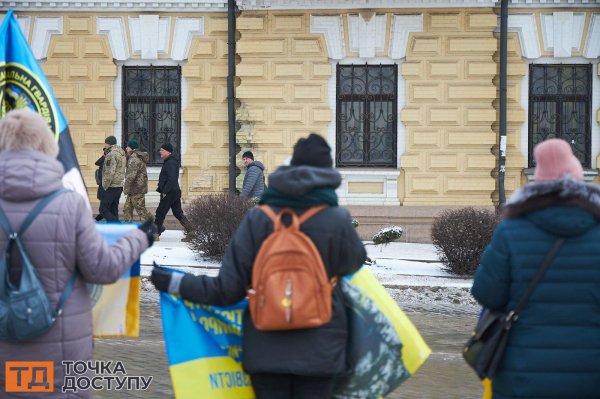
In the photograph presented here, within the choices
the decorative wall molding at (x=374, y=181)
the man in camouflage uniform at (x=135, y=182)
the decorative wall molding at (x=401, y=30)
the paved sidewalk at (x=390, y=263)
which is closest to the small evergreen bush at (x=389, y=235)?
the paved sidewalk at (x=390, y=263)

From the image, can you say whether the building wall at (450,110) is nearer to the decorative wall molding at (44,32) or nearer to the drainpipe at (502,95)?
the drainpipe at (502,95)

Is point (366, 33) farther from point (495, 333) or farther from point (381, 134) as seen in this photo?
point (495, 333)

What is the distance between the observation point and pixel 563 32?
61.4ft

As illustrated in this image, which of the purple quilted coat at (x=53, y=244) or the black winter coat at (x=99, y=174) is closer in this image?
the purple quilted coat at (x=53, y=244)

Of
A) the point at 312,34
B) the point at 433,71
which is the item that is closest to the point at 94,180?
the point at 312,34

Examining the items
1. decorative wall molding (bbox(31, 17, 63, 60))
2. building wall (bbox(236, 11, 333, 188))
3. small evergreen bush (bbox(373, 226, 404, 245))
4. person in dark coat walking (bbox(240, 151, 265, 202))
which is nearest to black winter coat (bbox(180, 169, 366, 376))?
small evergreen bush (bbox(373, 226, 404, 245))

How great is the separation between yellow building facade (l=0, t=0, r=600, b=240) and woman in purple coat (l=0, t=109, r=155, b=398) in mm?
→ 14466

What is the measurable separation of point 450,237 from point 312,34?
6.40 metres

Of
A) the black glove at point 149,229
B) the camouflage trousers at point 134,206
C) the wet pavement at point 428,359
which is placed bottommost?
the wet pavement at point 428,359

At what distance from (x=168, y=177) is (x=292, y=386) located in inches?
538

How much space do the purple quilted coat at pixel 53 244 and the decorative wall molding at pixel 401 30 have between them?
1511cm

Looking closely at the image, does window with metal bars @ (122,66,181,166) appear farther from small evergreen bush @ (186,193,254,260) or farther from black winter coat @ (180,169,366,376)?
black winter coat @ (180,169,366,376)

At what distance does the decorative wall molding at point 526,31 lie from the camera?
1873 centimetres

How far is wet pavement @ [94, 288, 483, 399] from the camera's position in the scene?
7.52 metres
